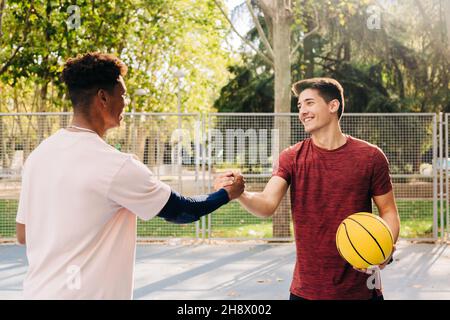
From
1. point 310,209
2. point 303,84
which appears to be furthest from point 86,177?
point 303,84

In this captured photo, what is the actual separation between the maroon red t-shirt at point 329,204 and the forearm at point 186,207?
2.17 feet

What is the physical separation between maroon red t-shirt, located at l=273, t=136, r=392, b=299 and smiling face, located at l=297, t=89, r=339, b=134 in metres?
0.18

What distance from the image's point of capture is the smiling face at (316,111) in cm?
367

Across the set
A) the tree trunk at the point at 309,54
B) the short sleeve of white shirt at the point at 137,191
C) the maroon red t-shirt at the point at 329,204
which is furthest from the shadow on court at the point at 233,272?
the tree trunk at the point at 309,54

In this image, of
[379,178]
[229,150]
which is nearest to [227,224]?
[229,150]

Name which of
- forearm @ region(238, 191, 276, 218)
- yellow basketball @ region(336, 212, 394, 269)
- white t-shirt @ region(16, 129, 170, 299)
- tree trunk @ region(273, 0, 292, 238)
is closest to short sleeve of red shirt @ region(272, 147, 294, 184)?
forearm @ region(238, 191, 276, 218)

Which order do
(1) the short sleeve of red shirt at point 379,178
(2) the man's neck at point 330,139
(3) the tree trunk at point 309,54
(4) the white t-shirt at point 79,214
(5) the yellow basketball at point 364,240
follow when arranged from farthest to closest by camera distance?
(3) the tree trunk at point 309,54, (2) the man's neck at point 330,139, (1) the short sleeve of red shirt at point 379,178, (5) the yellow basketball at point 364,240, (4) the white t-shirt at point 79,214

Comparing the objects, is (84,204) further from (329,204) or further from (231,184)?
(329,204)

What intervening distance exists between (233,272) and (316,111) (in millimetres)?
5381

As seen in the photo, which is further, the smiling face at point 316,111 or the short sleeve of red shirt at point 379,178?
the smiling face at point 316,111

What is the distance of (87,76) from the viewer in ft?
8.75

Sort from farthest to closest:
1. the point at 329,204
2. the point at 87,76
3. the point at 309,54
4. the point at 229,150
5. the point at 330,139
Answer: the point at 309,54 < the point at 229,150 < the point at 330,139 < the point at 329,204 < the point at 87,76

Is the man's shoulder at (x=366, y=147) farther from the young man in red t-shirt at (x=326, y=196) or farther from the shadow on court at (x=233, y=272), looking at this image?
the shadow on court at (x=233, y=272)

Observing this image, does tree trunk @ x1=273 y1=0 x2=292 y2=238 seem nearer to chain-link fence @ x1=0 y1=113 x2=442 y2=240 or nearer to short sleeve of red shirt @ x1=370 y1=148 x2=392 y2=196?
chain-link fence @ x1=0 y1=113 x2=442 y2=240
